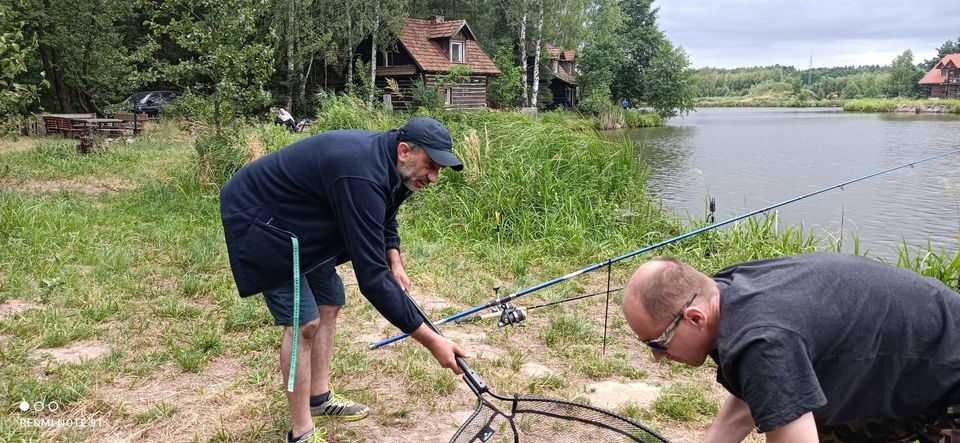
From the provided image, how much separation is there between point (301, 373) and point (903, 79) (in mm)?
81718

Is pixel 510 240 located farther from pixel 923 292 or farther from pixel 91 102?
pixel 91 102

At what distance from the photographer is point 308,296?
114 inches

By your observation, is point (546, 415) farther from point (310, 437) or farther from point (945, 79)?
point (945, 79)

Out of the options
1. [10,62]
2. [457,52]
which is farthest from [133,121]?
[457,52]

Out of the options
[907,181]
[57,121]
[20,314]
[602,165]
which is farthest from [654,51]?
[20,314]

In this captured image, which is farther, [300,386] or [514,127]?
[514,127]

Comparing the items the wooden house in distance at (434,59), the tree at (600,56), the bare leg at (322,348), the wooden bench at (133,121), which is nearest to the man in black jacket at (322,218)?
the bare leg at (322,348)

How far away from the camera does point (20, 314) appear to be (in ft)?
15.1

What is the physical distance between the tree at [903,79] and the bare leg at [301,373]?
79265 millimetres

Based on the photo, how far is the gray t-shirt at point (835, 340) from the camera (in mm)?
1554

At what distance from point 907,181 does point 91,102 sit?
81.5 ft

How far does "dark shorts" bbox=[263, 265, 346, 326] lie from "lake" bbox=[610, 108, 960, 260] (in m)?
6.39

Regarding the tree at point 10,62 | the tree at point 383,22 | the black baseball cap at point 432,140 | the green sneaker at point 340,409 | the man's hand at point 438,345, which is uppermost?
the tree at point 383,22

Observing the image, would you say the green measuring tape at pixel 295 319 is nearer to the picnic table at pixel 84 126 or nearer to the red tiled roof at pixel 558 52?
the picnic table at pixel 84 126
